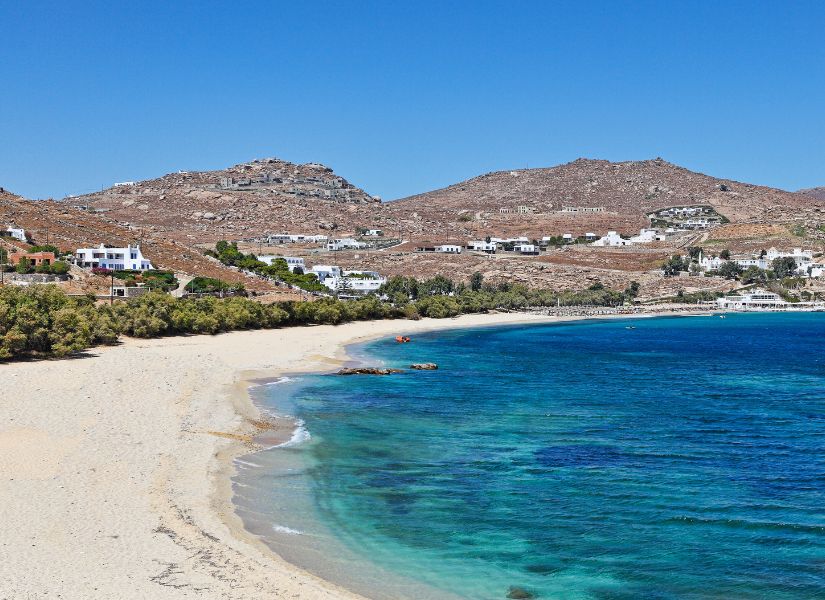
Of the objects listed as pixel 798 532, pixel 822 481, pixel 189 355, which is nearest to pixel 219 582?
pixel 798 532

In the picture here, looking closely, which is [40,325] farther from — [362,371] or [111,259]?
[111,259]

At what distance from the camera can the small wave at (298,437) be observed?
2397 centimetres

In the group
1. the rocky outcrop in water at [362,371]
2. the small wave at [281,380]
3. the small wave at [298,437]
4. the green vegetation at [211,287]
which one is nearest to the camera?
the small wave at [298,437]

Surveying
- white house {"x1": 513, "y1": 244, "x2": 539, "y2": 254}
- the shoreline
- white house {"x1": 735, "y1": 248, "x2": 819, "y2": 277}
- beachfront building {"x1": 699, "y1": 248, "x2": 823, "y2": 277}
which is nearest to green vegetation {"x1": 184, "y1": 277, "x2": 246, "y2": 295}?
the shoreline

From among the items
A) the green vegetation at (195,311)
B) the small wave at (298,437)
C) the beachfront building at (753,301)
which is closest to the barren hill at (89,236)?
the green vegetation at (195,311)

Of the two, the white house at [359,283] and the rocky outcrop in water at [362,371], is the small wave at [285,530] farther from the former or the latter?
the white house at [359,283]

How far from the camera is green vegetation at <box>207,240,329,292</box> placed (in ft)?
306

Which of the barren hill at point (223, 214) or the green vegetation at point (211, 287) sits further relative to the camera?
the barren hill at point (223, 214)

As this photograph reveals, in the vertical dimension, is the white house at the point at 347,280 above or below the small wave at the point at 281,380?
above

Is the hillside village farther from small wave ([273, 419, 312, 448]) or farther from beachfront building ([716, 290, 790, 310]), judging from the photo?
small wave ([273, 419, 312, 448])

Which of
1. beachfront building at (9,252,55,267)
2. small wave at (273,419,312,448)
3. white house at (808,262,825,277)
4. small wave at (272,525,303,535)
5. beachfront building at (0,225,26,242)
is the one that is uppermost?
beachfront building at (0,225,26,242)

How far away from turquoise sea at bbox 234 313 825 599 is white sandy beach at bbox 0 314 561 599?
1.09m

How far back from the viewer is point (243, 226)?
167375 millimetres

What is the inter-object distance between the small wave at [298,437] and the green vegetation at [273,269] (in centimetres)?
6539
